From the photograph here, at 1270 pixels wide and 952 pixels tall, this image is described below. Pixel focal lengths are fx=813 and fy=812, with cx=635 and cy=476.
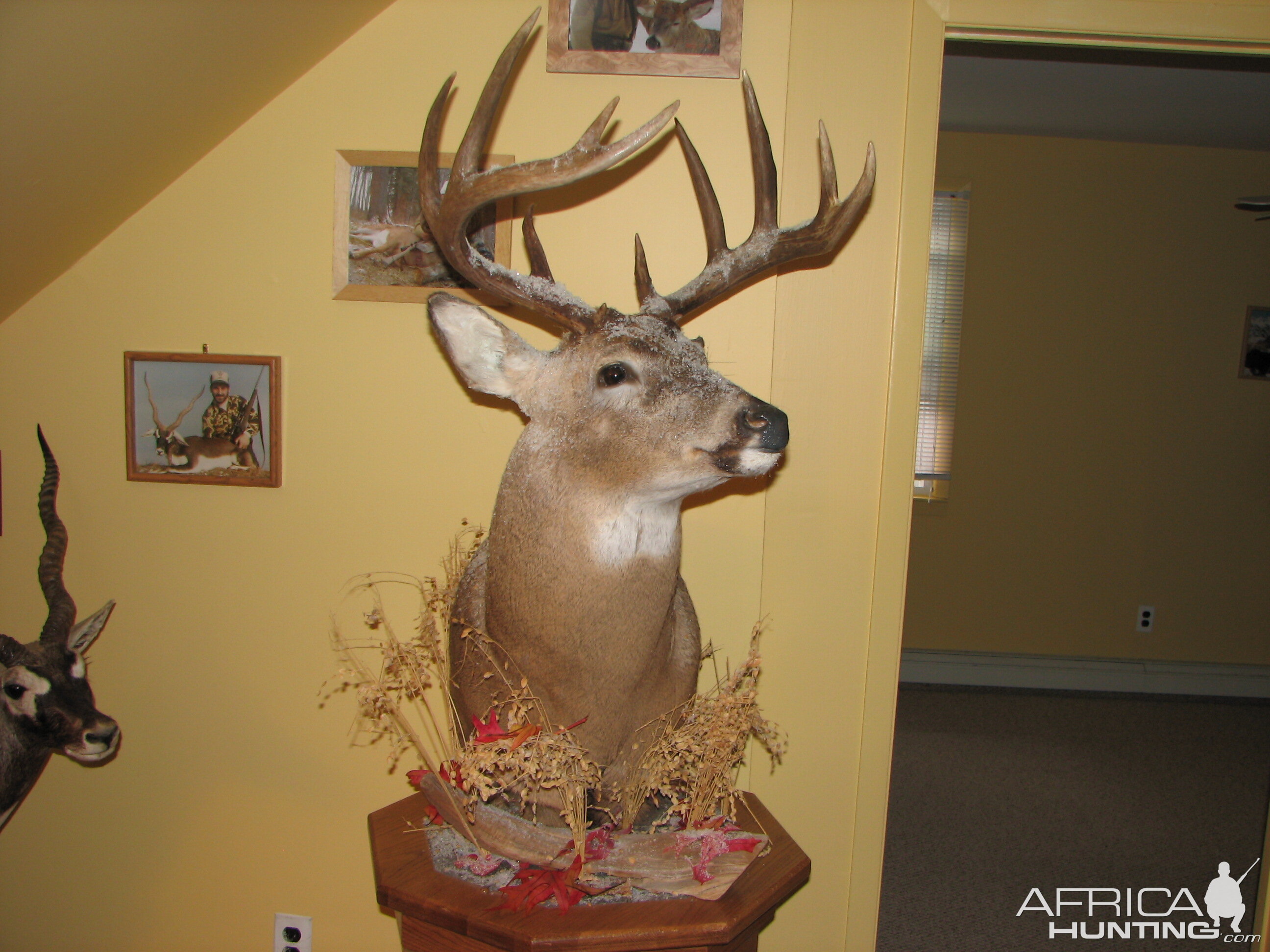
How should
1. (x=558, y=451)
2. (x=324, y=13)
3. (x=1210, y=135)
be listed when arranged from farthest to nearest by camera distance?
(x=1210, y=135)
(x=324, y=13)
(x=558, y=451)

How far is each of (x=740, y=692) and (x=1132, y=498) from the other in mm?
4156

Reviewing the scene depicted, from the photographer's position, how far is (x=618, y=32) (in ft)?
5.70

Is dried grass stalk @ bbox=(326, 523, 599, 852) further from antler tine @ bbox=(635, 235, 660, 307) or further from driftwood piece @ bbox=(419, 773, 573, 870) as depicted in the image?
antler tine @ bbox=(635, 235, 660, 307)

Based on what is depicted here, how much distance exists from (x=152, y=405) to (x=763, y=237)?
1.41 metres

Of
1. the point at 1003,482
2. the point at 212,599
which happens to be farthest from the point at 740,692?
the point at 1003,482

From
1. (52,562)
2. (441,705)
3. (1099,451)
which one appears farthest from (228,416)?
(1099,451)

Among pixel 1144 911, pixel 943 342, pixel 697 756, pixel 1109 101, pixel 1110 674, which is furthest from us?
pixel 1110 674

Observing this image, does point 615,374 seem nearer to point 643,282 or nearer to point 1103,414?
point 643,282

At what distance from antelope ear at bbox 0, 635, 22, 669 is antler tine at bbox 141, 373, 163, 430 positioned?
0.55 meters

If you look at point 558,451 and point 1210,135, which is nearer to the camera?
point 558,451

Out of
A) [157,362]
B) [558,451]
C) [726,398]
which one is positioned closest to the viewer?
[726,398]

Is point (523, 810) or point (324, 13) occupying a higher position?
point (324, 13)

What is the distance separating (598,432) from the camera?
141cm

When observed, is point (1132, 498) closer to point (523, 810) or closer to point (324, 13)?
point (523, 810)
